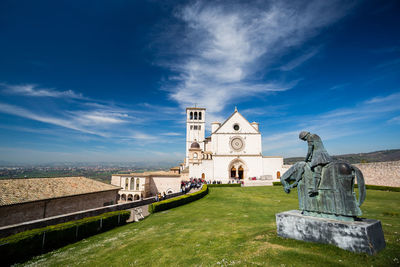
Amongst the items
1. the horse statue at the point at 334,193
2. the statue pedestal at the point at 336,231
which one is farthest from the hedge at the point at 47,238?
the horse statue at the point at 334,193

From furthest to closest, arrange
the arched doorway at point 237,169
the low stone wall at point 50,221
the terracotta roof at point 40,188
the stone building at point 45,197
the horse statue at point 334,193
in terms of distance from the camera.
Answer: the arched doorway at point 237,169 → the terracotta roof at point 40,188 → the stone building at point 45,197 → the low stone wall at point 50,221 → the horse statue at point 334,193

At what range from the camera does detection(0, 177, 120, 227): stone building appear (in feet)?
47.6

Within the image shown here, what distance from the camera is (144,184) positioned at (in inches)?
1353

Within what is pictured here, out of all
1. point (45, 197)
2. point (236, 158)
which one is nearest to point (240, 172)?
point (236, 158)

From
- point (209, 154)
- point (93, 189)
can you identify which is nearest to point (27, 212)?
point (93, 189)

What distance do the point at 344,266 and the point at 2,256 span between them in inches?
518

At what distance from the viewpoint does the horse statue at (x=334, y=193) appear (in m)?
5.55

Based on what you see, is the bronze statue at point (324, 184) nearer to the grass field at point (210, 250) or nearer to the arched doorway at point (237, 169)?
the grass field at point (210, 250)

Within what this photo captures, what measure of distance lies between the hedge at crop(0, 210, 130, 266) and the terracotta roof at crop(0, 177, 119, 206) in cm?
716

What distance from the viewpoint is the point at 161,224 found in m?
12.3

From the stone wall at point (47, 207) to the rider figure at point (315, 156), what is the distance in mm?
20083

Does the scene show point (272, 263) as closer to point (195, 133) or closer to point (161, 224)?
point (161, 224)

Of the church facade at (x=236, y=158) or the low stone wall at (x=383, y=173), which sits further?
the church facade at (x=236, y=158)

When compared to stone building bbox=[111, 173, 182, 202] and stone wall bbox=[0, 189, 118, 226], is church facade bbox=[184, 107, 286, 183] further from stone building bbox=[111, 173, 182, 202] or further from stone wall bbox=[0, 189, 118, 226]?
stone wall bbox=[0, 189, 118, 226]
